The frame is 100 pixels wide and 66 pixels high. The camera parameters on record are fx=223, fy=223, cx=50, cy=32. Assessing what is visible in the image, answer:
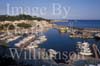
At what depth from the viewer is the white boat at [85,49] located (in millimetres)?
2475

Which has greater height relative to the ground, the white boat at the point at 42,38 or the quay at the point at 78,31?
Result: the quay at the point at 78,31

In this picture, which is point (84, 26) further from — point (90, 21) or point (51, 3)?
point (51, 3)

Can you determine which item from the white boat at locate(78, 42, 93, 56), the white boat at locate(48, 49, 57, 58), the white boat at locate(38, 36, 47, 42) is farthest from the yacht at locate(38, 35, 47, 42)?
the white boat at locate(78, 42, 93, 56)

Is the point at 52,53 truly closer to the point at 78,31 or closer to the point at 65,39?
the point at 65,39

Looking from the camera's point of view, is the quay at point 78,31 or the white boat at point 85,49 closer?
the white boat at point 85,49

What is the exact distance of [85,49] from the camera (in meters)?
2.51

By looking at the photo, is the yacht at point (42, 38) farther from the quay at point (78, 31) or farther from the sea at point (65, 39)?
the quay at point (78, 31)

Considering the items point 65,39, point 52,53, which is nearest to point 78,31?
point 65,39

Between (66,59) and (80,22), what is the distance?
1.53 ft

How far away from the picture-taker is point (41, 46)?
2.55m

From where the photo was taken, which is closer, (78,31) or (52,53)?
(52,53)

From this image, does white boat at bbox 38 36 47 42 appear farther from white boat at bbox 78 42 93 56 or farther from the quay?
white boat at bbox 78 42 93 56

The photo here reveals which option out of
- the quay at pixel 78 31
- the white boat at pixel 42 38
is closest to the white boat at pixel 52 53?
the white boat at pixel 42 38

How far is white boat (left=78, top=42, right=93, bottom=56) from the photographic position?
247 centimetres
